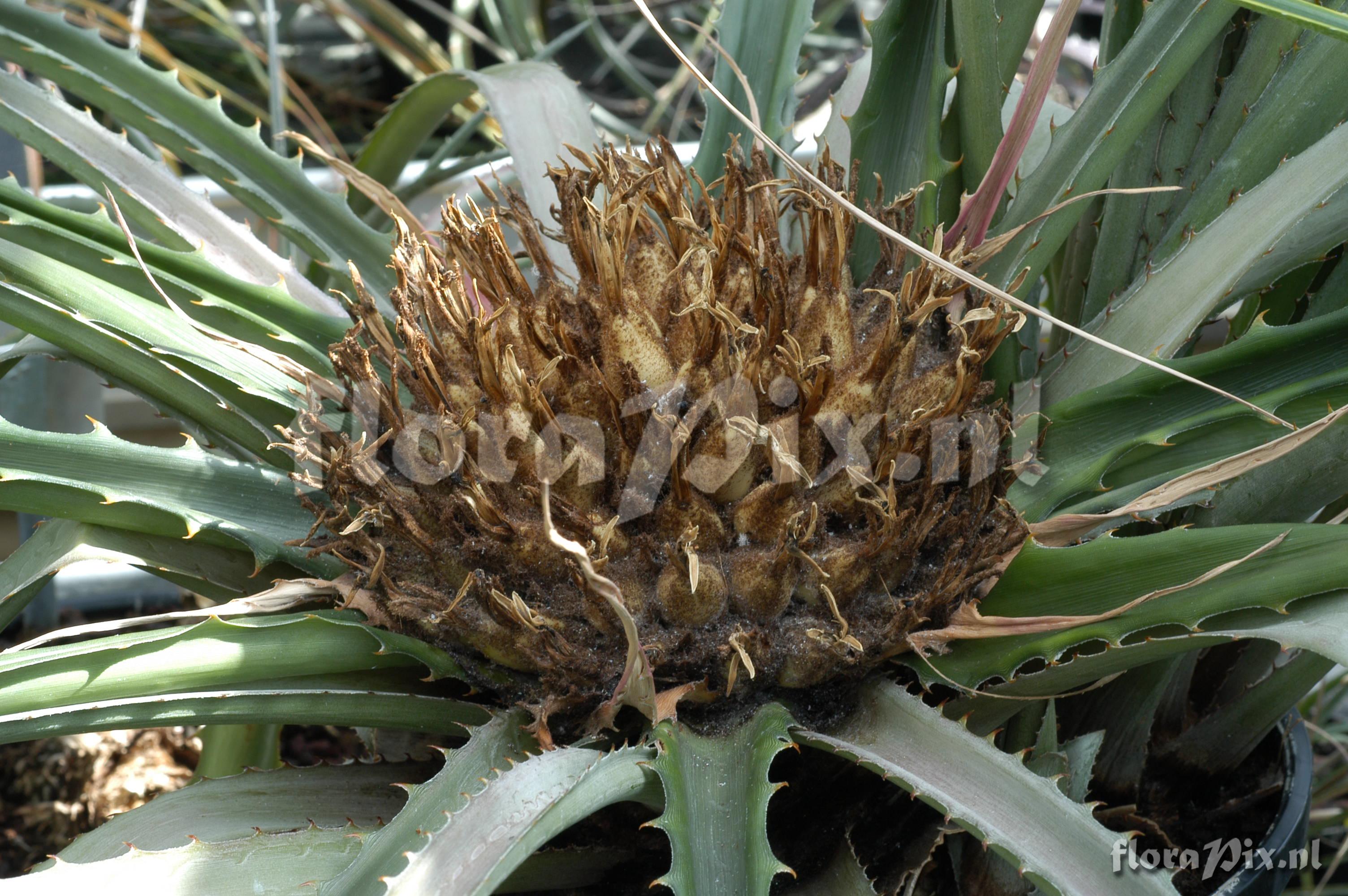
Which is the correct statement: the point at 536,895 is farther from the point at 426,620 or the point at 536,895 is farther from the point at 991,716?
the point at 991,716

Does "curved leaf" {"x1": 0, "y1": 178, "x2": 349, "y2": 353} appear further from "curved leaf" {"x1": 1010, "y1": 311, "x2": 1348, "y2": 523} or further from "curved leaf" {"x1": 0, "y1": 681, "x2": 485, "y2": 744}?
"curved leaf" {"x1": 1010, "y1": 311, "x2": 1348, "y2": 523}

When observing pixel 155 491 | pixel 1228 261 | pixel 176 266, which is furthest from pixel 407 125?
pixel 1228 261

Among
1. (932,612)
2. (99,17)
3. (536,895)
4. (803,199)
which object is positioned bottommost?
(536,895)

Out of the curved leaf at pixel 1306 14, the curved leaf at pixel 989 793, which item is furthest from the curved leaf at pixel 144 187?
the curved leaf at pixel 1306 14

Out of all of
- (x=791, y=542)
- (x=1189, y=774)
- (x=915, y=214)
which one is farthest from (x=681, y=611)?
(x=1189, y=774)

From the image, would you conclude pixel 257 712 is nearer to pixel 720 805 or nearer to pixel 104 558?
pixel 104 558

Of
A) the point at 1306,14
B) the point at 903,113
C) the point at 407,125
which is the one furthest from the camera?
the point at 407,125

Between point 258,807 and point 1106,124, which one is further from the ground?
point 1106,124
